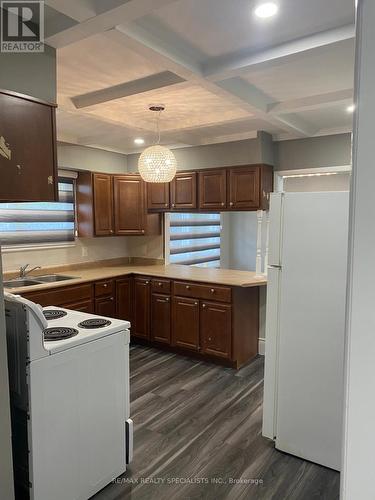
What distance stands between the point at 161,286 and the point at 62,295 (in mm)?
1152

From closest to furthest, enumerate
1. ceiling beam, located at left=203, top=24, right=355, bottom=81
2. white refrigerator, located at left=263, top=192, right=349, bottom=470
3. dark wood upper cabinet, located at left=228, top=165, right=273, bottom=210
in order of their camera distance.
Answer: ceiling beam, located at left=203, top=24, right=355, bottom=81 < white refrigerator, located at left=263, top=192, right=349, bottom=470 < dark wood upper cabinet, located at left=228, top=165, right=273, bottom=210

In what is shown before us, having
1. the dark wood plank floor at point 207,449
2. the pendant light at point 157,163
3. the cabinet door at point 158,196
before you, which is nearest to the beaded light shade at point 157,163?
the pendant light at point 157,163

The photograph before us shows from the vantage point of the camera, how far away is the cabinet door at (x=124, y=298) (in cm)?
443

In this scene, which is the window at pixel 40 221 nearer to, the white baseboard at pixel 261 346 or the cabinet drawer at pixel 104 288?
the cabinet drawer at pixel 104 288

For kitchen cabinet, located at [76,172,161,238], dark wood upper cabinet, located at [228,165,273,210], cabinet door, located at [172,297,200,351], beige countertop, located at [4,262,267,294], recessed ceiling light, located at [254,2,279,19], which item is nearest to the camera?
recessed ceiling light, located at [254,2,279,19]

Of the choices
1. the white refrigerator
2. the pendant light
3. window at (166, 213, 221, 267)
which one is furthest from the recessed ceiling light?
window at (166, 213, 221, 267)

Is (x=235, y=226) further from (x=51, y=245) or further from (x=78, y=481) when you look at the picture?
(x=78, y=481)

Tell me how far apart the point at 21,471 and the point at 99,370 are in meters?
0.61

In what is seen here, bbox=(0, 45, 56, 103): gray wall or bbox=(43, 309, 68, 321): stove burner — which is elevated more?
bbox=(0, 45, 56, 103): gray wall

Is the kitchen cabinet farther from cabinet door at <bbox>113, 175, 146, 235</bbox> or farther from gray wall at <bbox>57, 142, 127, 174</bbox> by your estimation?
gray wall at <bbox>57, 142, 127, 174</bbox>

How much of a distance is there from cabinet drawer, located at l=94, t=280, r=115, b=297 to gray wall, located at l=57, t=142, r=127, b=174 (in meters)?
1.49

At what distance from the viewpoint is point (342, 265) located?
2270mm

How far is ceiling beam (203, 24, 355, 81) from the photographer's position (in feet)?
6.22

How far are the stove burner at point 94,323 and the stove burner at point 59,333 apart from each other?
101mm
